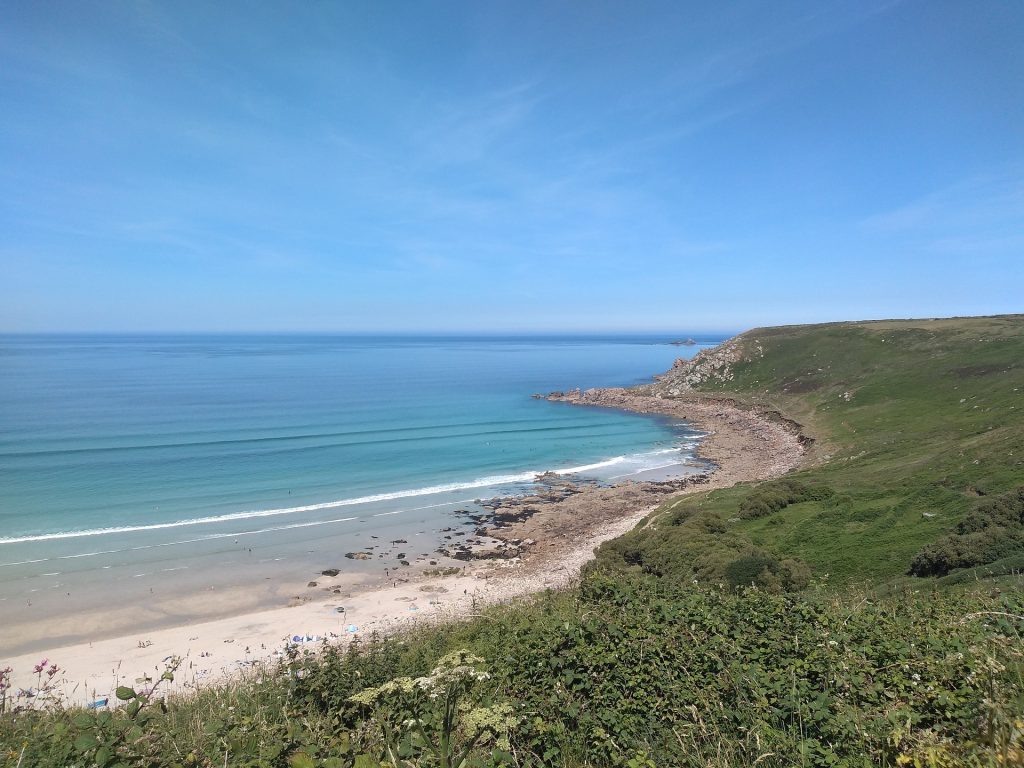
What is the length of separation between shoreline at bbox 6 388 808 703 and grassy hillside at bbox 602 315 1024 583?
14.4 ft

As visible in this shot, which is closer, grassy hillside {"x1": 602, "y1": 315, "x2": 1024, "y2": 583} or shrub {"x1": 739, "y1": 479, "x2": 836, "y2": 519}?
grassy hillside {"x1": 602, "y1": 315, "x2": 1024, "y2": 583}

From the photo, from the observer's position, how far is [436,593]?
78.5 feet

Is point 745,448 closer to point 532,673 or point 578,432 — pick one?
point 578,432

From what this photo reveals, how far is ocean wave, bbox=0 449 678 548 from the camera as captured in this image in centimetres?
2867

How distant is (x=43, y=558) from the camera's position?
1021 inches

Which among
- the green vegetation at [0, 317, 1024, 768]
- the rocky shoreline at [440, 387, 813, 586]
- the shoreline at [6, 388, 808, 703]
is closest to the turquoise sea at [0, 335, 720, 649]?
the rocky shoreline at [440, 387, 813, 586]

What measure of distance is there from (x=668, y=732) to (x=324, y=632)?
17211 millimetres

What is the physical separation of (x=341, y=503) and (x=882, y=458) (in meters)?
34.6

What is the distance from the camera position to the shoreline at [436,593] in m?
17.1

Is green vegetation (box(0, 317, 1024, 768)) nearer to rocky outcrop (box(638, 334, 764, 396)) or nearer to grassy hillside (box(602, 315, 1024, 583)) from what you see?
grassy hillside (box(602, 315, 1024, 583))

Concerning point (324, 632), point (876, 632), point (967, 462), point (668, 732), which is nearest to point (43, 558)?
point (324, 632)

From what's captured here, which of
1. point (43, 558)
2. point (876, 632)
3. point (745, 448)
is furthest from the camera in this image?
point (745, 448)

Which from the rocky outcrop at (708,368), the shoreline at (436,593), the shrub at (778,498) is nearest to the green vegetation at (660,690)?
the shoreline at (436,593)

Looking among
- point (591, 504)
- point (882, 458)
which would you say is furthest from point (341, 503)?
point (882, 458)
